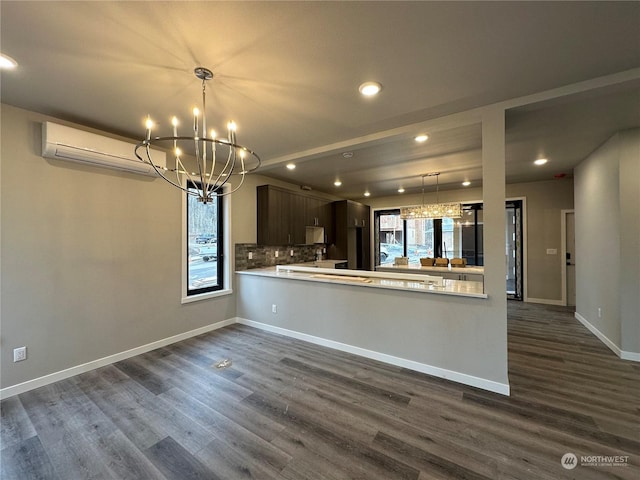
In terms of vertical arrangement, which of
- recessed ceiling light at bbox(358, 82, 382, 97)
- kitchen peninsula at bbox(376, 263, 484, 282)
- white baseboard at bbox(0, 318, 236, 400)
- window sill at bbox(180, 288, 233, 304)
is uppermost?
recessed ceiling light at bbox(358, 82, 382, 97)

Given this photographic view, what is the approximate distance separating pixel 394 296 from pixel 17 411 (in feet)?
11.6

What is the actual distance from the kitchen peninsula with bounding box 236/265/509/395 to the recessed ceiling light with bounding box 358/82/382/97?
1.93 m

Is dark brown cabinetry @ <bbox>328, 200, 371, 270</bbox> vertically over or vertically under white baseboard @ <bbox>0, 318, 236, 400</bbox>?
over

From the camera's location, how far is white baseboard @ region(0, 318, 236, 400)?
2455 millimetres

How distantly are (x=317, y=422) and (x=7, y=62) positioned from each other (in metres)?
3.44

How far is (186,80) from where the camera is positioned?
208 cm

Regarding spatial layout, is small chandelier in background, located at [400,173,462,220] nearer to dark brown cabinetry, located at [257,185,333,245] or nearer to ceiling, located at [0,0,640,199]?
ceiling, located at [0,0,640,199]

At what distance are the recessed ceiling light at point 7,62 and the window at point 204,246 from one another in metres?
2.08

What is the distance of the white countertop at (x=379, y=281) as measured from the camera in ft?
8.82

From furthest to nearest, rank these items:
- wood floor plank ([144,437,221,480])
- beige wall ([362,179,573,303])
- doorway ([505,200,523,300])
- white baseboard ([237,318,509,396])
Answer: doorway ([505,200,523,300]) < beige wall ([362,179,573,303]) < white baseboard ([237,318,509,396]) < wood floor plank ([144,437,221,480])

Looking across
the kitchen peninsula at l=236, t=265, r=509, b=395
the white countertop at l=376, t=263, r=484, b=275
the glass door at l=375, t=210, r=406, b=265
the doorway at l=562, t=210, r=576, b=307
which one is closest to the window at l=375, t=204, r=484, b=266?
the glass door at l=375, t=210, r=406, b=265

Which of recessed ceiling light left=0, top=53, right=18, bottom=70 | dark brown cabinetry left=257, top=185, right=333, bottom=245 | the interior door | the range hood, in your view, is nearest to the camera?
recessed ceiling light left=0, top=53, right=18, bottom=70

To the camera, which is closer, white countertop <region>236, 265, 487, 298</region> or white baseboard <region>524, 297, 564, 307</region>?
white countertop <region>236, 265, 487, 298</region>

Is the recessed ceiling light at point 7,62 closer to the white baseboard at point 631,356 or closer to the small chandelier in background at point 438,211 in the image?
the small chandelier in background at point 438,211
